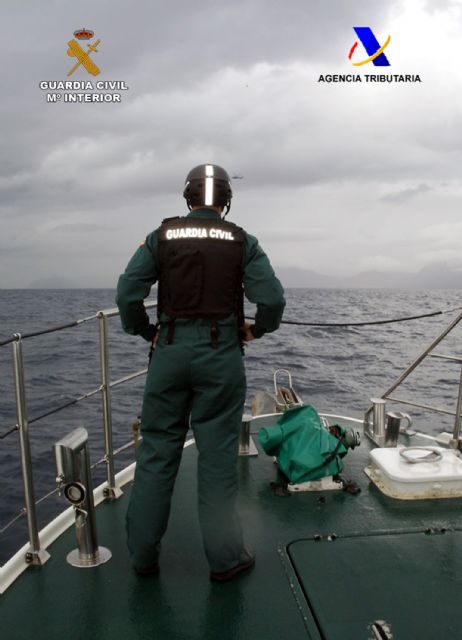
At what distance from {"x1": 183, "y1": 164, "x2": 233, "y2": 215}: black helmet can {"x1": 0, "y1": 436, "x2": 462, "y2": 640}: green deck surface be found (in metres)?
2.00

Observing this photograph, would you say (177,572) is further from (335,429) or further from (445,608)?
(335,429)

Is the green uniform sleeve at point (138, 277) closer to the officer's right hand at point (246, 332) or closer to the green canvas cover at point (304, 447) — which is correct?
the officer's right hand at point (246, 332)

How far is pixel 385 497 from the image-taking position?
3619mm

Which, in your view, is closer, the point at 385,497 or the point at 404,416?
the point at 385,497

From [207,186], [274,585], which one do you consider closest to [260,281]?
[207,186]

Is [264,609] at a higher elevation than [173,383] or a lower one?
lower

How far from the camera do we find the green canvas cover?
3672mm

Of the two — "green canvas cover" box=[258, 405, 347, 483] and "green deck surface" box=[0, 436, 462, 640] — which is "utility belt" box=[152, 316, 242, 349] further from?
"green canvas cover" box=[258, 405, 347, 483]

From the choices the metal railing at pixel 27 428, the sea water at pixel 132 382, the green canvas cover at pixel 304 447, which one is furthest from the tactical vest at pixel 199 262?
the sea water at pixel 132 382

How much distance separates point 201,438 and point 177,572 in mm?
815

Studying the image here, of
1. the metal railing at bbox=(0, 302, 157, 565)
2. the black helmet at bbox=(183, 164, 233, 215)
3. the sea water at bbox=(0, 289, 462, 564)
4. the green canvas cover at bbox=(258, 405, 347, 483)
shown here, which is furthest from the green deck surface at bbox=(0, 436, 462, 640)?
the sea water at bbox=(0, 289, 462, 564)

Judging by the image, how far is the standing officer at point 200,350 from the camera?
252 centimetres

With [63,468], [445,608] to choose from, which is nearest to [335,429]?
[445,608]

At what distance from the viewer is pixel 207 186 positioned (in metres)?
2.65
